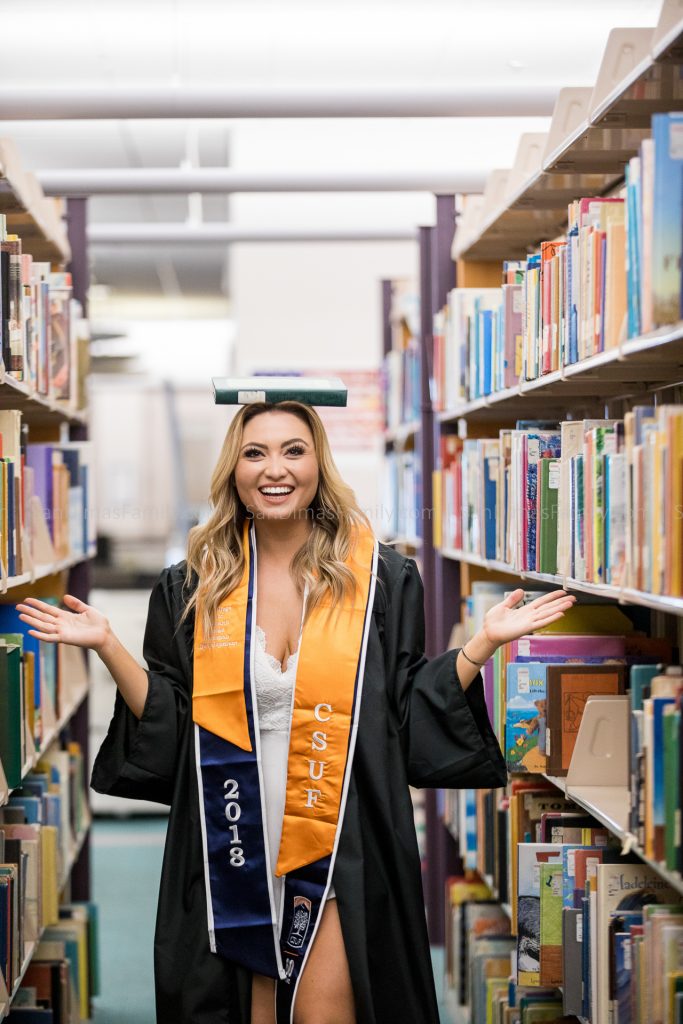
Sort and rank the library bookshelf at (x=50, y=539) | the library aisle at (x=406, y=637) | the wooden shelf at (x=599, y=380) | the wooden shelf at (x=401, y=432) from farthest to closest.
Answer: the wooden shelf at (x=401, y=432)
the library bookshelf at (x=50, y=539)
the library aisle at (x=406, y=637)
the wooden shelf at (x=599, y=380)

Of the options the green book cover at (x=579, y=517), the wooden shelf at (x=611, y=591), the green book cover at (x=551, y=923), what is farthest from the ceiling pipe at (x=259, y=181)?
the green book cover at (x=551, y=923)

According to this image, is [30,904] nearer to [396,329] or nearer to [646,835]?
[646,835]

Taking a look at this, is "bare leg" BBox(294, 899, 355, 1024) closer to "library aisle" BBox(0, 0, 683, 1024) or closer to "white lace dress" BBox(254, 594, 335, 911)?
"library aisle" BBox(0, 0, 683, 1024)

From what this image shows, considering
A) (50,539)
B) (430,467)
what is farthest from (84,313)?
(430,467)

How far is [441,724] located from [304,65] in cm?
416

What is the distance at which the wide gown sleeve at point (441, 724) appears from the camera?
94.8 inches

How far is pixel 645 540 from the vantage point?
1827 millimetres

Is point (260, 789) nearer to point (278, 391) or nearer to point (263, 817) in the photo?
point (263, 817)

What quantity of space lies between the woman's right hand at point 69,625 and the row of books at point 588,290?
104 cm

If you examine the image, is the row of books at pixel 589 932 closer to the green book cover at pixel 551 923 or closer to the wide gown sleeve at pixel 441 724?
the green book cover at pixel 551 923

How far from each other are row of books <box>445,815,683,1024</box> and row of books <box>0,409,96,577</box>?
1260 millimetres

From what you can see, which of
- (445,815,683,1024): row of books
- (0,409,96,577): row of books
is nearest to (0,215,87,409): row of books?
(0,409,96,577): row of books

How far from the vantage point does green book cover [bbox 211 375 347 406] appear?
245 centimetres

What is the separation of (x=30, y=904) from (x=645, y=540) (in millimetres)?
1763
